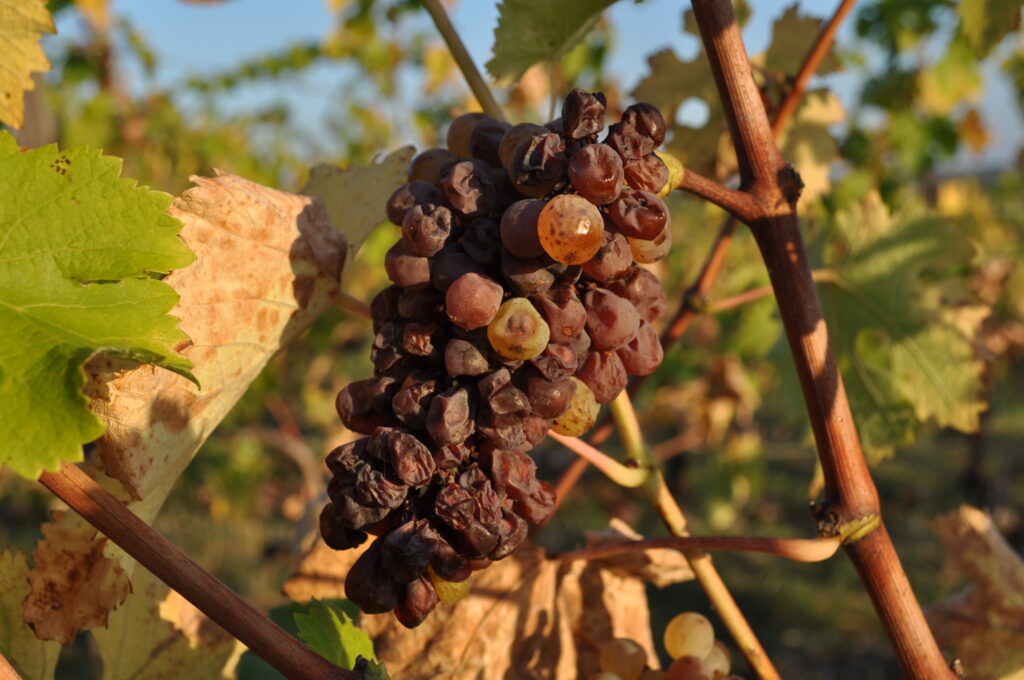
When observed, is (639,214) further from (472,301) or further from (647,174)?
(472,301)

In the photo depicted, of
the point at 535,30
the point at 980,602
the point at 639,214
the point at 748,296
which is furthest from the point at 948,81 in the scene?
the point at 639,214

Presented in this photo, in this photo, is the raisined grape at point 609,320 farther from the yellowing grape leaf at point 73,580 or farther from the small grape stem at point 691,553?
the yellowing grape leaf at point 73,580

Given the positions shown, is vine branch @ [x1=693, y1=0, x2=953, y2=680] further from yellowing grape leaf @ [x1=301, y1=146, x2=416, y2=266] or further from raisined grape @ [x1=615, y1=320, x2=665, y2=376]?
Answer: yellowing grape leaf @ [x1=301, y1=146, x2=416, y2=266]

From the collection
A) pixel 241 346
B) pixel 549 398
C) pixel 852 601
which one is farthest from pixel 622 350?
pixel 852 601

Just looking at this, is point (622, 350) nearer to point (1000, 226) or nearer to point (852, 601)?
point (852, 601)

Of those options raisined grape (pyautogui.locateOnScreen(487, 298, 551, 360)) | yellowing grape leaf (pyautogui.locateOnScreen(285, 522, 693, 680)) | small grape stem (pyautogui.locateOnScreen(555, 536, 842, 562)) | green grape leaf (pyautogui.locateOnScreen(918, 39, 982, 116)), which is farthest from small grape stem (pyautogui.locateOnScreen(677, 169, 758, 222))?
green grape leaf (pyautogui.locateOnScreen(918, 39, 982, 116))
